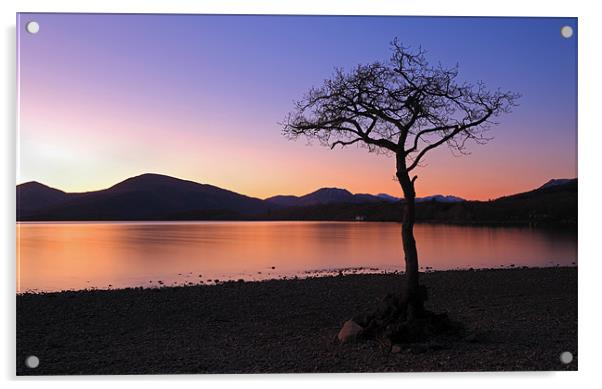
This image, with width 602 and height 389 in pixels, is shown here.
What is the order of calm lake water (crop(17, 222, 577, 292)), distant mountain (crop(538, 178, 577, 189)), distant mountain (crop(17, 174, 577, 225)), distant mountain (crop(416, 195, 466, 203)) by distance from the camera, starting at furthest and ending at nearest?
calm lake water (crop(17, 222, 577, 292)), distant mountain (crop(416, 195, 466, 203)), distant mountain (crop(17, 174, 577, 225)), distant mountain (crop(538, 178, 577, 189))

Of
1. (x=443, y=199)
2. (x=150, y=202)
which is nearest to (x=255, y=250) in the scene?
(x=150, y=202)

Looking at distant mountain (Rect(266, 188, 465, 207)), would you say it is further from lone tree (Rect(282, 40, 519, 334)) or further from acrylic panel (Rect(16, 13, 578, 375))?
lone tree (Rect(282, 40, 519, 334))

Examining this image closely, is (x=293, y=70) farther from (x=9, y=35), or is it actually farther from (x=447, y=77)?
(x=9, y=35)

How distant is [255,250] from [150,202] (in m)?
5.64

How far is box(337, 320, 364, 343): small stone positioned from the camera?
4316 mm

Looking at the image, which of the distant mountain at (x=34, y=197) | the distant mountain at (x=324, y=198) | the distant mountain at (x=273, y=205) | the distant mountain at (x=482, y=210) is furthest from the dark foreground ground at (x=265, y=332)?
the distant mountain at (x=324, y=198)

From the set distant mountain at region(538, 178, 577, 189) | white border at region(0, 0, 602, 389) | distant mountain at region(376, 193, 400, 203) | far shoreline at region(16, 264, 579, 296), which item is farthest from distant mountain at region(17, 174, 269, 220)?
distant mountain at region(538, 178, 577, 189)

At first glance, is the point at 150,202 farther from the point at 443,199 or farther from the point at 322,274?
the point at 322,274

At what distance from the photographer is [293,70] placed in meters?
4.96

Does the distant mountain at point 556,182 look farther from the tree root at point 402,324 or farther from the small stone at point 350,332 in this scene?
the small stone at point 350,332

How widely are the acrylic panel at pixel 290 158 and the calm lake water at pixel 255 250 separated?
1064 mm

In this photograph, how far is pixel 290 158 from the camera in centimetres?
544

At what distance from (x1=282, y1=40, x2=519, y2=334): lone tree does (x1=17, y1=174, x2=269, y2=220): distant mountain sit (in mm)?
1654
